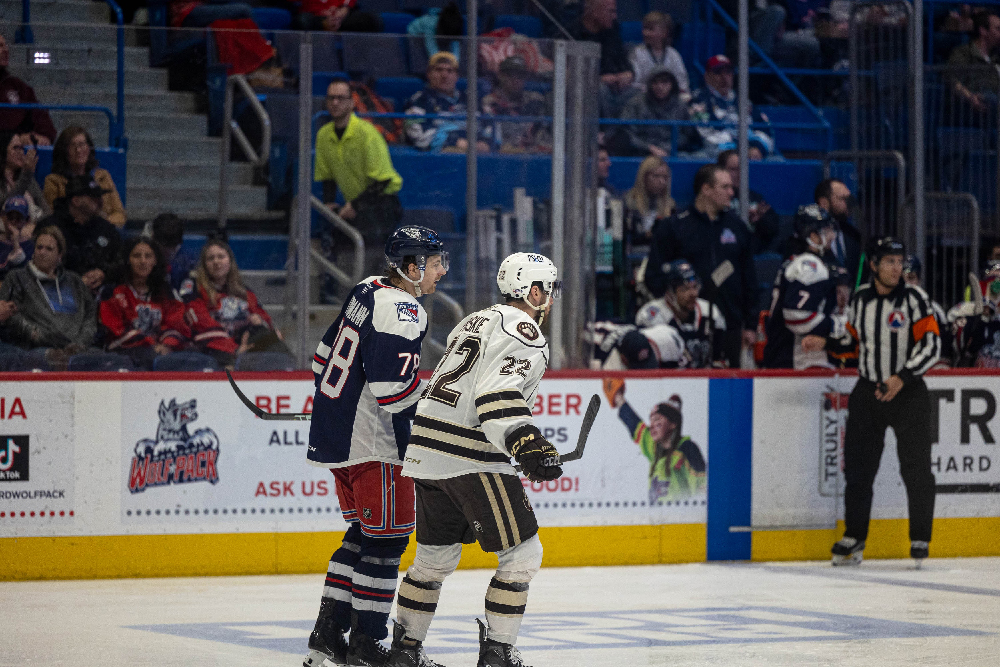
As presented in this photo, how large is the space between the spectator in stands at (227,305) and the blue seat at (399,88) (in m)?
0.98

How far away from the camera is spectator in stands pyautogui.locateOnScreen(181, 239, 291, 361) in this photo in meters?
6.20

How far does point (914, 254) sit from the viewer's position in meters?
7.88

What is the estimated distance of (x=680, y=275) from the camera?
7094mm

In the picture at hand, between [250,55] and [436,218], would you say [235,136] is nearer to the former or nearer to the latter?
[250,55]

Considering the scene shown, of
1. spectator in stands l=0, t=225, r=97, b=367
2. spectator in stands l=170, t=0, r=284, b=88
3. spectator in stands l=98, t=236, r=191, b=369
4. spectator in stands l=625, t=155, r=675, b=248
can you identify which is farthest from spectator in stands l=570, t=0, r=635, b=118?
spectator in stands l=0, t=225, r=97, b=367

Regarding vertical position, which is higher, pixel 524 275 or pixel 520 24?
pixel 520 24

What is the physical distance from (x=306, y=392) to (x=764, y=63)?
18.3 ft

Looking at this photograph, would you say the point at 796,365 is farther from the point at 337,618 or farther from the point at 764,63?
the point at 764,63

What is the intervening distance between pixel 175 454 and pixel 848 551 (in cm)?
312

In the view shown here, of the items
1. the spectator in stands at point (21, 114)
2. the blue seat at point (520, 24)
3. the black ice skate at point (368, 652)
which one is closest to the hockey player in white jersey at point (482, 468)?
the black ice skate at point (368, 652)

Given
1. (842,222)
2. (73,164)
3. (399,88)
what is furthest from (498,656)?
(842,222)

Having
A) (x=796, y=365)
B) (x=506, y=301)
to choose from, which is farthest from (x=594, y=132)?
(x=506, y=301)

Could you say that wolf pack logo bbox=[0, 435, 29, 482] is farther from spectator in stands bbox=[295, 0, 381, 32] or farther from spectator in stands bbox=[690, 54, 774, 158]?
spectator in stands bbox=[690, 54, 774, 158]

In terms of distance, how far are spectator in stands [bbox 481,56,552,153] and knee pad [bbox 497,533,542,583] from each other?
2741mm
